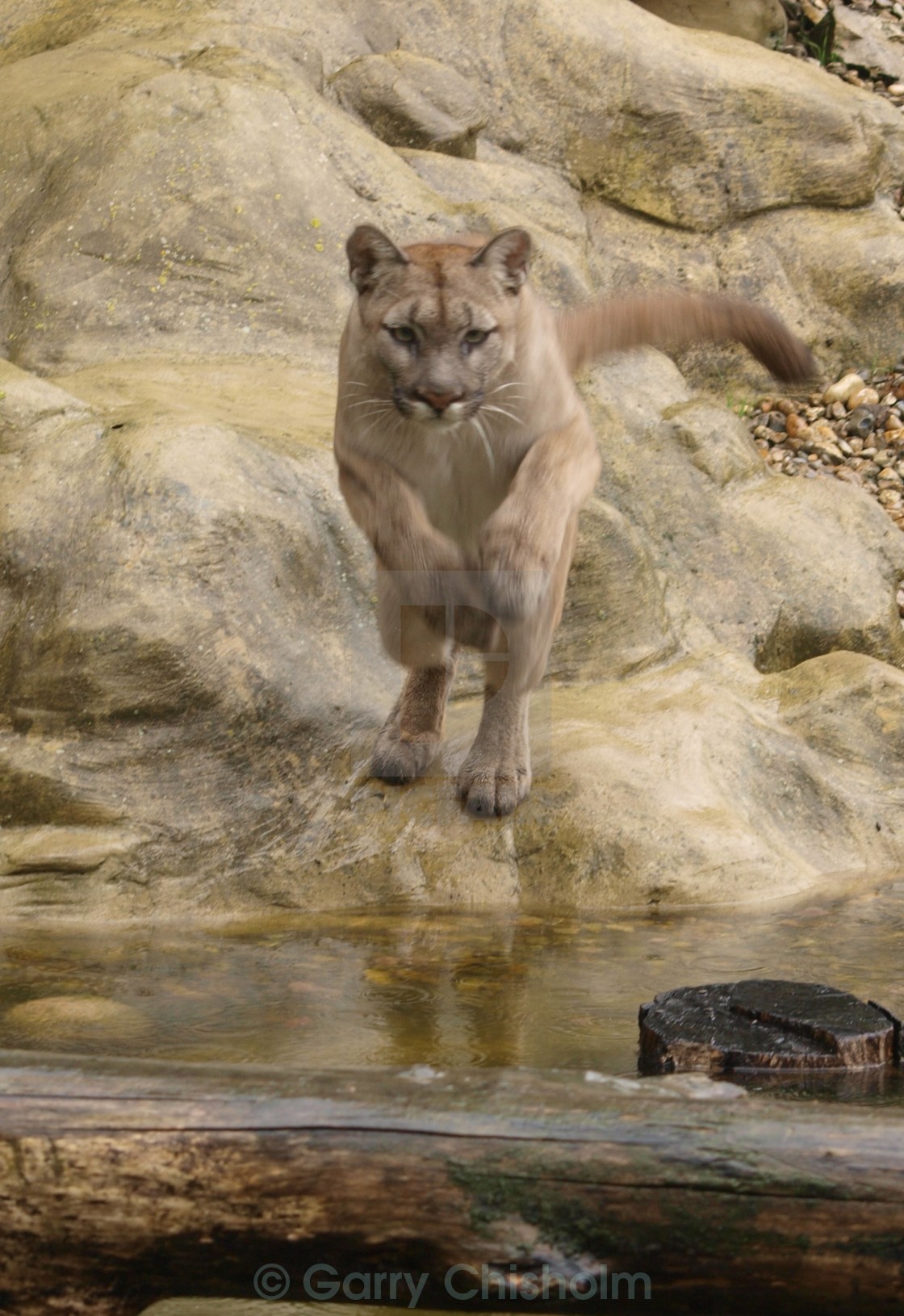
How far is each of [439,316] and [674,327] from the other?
1.14m

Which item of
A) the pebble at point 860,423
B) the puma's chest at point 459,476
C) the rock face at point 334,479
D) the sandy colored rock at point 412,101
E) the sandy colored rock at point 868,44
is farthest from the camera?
the sandy colored rock at point 868,44

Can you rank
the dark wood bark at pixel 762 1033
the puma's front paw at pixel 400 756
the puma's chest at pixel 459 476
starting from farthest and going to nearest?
the puma's front paw at pixel 400 756 < the puma's chest at pixel 459 476 < the dark wood bark at pixel 762 1033

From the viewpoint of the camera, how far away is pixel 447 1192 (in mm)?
2037

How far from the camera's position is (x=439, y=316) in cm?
466

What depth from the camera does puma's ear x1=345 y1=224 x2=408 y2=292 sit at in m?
4.70

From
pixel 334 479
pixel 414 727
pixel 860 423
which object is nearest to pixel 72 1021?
pixel 414 727

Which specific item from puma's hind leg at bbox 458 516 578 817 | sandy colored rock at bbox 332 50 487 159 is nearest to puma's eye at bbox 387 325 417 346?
puma's hind leg at bbox 458 516 578 817

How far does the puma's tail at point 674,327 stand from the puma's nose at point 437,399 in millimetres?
890

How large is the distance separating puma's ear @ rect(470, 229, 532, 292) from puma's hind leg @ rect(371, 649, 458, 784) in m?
1.32

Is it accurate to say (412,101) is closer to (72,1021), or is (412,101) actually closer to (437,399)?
(437,399)

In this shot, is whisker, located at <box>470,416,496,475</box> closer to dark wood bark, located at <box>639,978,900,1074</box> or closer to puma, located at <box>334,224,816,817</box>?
puma, located at <box>334,224,816,817</box>

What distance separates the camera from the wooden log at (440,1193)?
2.01 m

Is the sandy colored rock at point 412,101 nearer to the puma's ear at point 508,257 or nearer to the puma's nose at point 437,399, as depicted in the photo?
the puma's ear at point 508,257

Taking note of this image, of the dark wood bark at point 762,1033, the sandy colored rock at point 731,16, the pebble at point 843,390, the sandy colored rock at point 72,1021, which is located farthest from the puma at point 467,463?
the sandy colored rock at point 731,16
